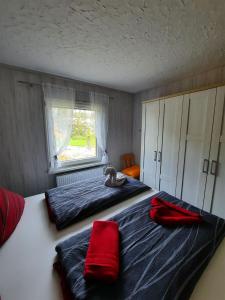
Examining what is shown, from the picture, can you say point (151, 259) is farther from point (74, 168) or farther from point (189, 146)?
point (74, 168)

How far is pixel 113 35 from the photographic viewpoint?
130 centimetres

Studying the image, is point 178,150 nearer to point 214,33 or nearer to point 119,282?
point 214,33

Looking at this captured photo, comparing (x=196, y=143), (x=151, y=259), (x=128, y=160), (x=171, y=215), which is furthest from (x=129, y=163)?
(x=151, y=259)

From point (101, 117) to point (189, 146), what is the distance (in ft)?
5.71

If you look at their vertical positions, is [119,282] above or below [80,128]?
below

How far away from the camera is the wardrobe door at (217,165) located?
169 centimetres

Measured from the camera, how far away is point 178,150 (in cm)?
215

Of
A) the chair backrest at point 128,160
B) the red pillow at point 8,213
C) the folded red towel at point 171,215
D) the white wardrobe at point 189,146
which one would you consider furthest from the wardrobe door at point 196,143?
the red pillow at point 8,213

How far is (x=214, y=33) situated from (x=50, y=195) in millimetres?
2427

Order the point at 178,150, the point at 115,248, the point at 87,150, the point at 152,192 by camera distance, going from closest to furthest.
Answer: the point at 115,248, the point at 152,192, the point at 178,150, the point at 87,150

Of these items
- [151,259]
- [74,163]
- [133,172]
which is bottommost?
[133,172]

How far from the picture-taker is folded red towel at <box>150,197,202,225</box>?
1154 mm

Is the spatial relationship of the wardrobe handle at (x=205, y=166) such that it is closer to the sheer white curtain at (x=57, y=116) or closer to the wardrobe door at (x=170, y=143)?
the wardrobe door at (x=170, y=143)

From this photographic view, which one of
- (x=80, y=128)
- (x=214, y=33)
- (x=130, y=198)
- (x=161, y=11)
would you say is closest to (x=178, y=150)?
(x=130, y=198)
